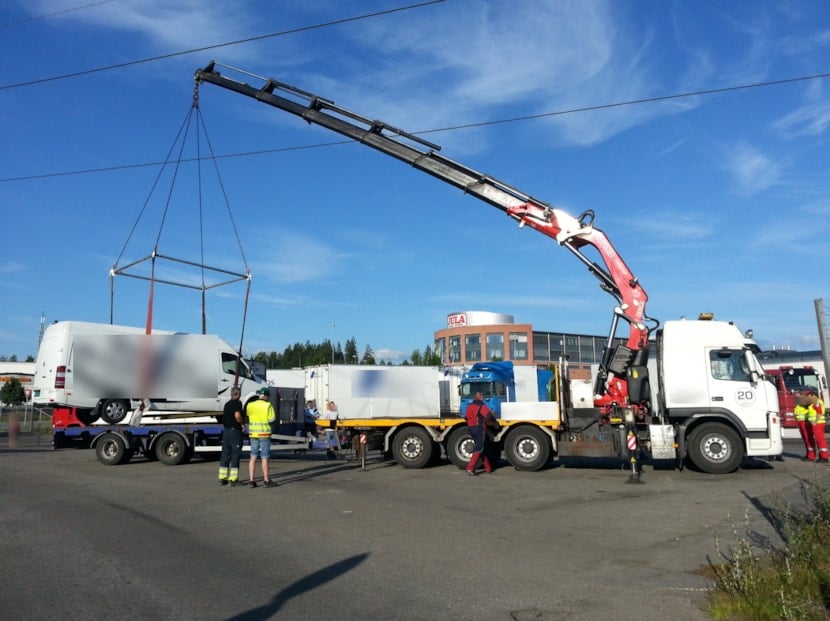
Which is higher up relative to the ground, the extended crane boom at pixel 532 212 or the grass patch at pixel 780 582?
the extended crane boom at pixel 532 212

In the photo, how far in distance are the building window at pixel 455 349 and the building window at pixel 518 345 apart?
7398mm

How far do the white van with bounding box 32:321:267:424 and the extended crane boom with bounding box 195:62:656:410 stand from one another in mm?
7073

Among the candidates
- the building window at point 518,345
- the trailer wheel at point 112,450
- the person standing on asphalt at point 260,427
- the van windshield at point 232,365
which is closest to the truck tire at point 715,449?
the person standing on asphalt at point 260,427

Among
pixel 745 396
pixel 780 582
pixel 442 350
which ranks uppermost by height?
pixel 442 350

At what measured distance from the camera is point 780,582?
5152mm

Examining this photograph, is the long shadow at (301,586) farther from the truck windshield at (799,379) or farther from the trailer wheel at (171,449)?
the truck windshield at (799,379)

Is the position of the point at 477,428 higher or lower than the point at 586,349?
lower

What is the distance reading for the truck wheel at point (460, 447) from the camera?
51.2 feet

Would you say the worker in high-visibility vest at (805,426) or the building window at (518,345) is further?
the building window at (518,345)

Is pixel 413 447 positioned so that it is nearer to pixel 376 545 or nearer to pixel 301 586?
pixel 376 545

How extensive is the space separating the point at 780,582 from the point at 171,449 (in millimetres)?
14991

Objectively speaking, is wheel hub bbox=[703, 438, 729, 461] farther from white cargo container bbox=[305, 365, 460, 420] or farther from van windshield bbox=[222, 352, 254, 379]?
van windshield bbox=[222, 352, 254, 379]

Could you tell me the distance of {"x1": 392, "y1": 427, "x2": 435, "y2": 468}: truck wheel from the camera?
15930 millimetres

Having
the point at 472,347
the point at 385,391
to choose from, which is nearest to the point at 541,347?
the point at 472,347
